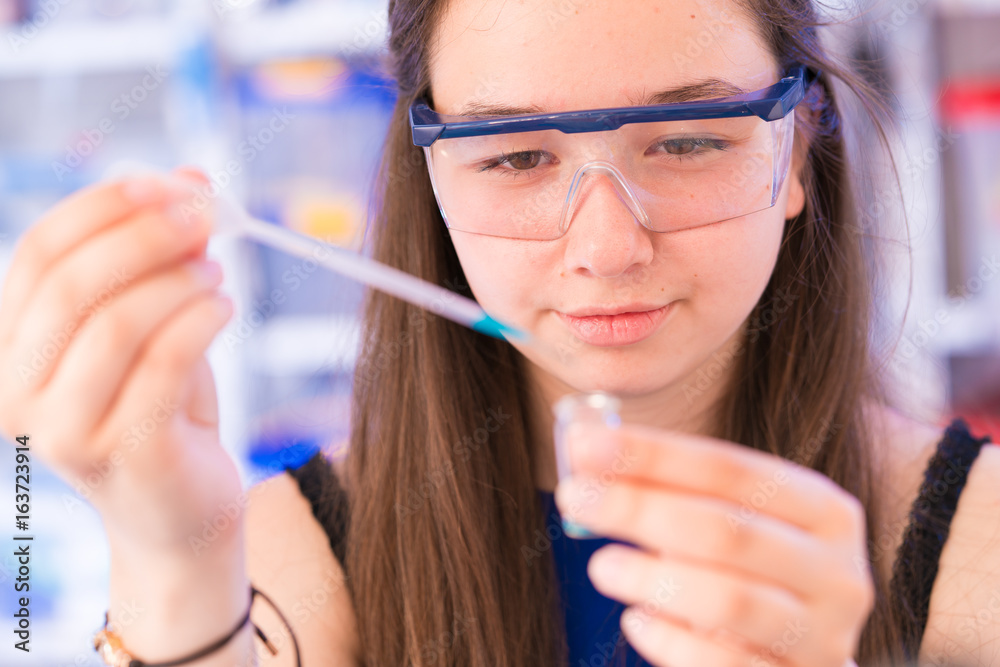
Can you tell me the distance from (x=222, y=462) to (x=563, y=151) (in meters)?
0.55

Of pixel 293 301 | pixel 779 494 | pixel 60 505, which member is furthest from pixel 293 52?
pixel 779 494

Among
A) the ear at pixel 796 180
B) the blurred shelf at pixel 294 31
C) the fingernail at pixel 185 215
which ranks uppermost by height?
the fingernail at pixel 185 215

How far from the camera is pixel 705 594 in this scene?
0.65 m

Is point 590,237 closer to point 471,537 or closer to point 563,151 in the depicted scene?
point 563,151

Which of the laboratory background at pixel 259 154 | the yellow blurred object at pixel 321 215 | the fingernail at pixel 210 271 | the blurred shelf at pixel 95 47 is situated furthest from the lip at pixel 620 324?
the blurred shelf at pixel 95 47

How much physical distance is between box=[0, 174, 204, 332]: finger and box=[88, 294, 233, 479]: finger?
102mm

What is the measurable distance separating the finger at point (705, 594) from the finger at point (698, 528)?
10 mm

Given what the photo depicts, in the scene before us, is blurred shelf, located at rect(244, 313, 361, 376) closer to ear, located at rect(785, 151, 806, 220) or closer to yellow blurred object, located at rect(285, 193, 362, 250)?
yellow blurred object, located at rect(285, 193, 362, 250)

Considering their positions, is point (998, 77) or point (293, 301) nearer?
point (998, 77)

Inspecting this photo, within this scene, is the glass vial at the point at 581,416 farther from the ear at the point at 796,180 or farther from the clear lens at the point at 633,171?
the ear at the point at 796,180

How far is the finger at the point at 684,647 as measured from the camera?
67 centimetres

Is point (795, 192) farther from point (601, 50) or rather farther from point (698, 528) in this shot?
point (698, 528)

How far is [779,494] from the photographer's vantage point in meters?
0.67

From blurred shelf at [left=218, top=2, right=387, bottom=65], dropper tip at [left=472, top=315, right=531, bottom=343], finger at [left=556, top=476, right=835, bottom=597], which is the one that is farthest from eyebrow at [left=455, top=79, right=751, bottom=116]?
blurred shelf at [left=218, top=2, right=387, bottom=65]
